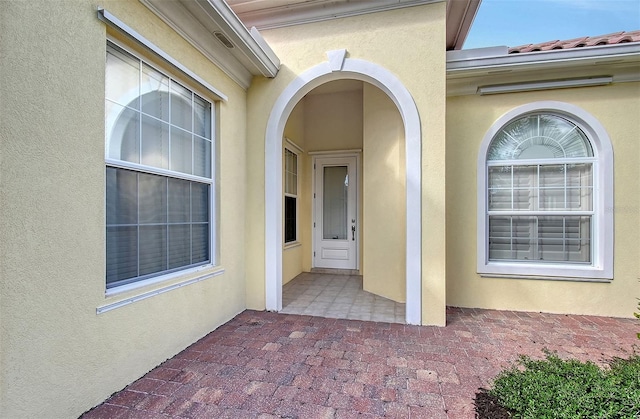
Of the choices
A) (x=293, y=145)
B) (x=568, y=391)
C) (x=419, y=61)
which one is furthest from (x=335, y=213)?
(x=568, y=391)

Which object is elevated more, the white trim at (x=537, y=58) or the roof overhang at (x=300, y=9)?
the roof overhang at (x=300, y=9)

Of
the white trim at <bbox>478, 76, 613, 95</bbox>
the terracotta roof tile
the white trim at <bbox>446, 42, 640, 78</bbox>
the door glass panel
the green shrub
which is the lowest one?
the green shrub

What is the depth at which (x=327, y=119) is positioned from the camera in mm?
6805

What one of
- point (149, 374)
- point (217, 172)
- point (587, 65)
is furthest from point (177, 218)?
point (587, 65)

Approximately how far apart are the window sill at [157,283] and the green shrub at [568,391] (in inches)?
117

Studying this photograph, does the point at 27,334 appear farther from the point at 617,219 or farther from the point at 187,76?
the point at 617,219

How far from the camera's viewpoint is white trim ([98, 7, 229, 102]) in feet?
7.14

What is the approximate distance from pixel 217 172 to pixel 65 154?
→ 181 cm

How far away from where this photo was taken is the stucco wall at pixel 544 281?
158 inches

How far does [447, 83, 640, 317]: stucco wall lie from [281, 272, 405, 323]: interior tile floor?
1115 millimetres

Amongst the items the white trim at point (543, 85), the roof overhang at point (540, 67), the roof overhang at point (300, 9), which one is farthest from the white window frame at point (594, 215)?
the roof overhang at point (300, 9)

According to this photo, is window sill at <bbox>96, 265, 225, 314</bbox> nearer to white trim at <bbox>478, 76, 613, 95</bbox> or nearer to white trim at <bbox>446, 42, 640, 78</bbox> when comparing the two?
white trim at <bbox>446, 42, 640, 78</bbox>

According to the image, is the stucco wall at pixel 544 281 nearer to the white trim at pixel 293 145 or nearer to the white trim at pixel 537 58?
the white trim at pixel 537 58

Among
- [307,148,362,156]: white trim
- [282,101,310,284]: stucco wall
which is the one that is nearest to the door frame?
[307,148,362,156]: white trim
